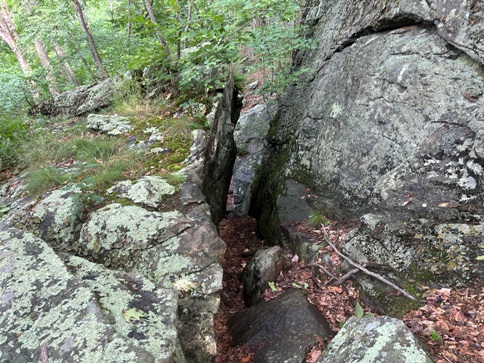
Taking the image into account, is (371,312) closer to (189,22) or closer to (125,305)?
(125,305)

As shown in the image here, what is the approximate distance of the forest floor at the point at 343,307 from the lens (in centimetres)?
331

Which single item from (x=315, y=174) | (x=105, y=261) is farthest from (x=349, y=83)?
(x=105, y=261)

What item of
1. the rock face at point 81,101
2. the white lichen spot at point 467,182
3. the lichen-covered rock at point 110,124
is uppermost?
the rock face at point 81,101

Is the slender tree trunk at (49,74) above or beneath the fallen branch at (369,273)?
above

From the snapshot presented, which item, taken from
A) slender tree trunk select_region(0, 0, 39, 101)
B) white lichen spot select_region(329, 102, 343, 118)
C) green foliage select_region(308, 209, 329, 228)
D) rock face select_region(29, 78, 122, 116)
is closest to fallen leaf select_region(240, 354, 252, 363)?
green foliage select_region(308, 209, 329, 228)

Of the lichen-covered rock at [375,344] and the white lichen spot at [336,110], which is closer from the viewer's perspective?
the lichen-covered rock at [375,344]

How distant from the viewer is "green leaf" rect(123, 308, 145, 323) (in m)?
2.72

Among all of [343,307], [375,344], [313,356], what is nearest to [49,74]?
[343,307]

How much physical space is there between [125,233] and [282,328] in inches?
94.1

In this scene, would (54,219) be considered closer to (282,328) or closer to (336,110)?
(282,328)

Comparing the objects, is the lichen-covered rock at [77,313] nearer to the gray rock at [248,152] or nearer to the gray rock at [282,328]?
the gray rock at [282,328]

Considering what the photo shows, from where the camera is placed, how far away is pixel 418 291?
407cm

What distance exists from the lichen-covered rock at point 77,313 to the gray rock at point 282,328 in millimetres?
1562

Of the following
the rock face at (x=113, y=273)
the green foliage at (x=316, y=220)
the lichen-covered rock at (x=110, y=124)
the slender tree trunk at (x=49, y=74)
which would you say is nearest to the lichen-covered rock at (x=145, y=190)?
the rock face at (x=113, y=273)
